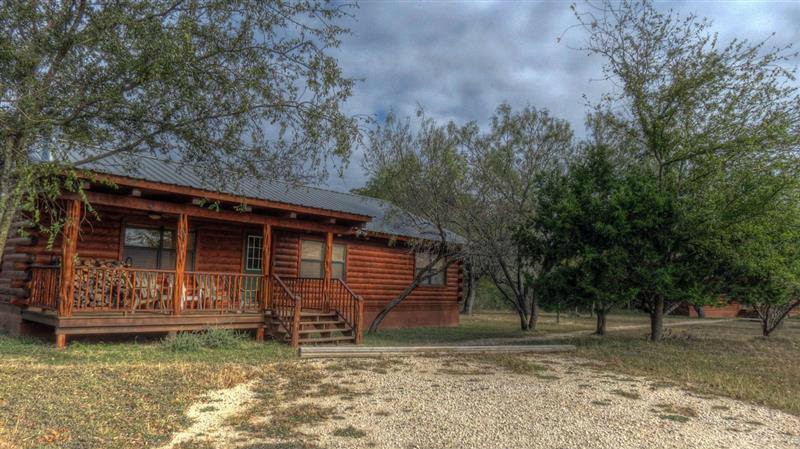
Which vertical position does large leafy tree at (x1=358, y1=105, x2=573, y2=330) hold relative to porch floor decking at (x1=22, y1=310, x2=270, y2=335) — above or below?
above

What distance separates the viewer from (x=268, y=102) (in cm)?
681

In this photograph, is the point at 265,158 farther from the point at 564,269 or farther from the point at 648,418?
the point at 564,269

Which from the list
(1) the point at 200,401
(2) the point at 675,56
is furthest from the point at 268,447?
(2) the point at 675,56

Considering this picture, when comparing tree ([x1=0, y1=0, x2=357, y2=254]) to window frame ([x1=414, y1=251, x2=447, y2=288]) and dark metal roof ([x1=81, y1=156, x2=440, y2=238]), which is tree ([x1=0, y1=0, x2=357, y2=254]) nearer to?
dark metal roof ([x1=81, y1=156, x2=440, y2=238])

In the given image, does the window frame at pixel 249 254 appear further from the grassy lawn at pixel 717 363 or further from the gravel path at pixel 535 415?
the grassy lawn at pixel 717 363

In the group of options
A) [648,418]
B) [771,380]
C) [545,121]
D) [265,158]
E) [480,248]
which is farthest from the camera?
[545,121]

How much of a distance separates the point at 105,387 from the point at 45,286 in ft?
16.2

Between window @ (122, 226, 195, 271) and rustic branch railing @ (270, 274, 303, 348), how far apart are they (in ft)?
7.24

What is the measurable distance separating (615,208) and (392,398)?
757 centimetres

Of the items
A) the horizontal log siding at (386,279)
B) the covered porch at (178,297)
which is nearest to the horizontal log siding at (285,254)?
the horizontal log siding at (386,279)

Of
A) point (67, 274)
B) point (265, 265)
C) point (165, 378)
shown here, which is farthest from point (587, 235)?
point (67, 274)

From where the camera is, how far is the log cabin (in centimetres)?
960

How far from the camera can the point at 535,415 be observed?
605 centimetres

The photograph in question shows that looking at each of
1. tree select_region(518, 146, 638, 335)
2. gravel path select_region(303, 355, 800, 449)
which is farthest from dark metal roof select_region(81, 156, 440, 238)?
gravel path select_region(303, 355, 800, 449)
